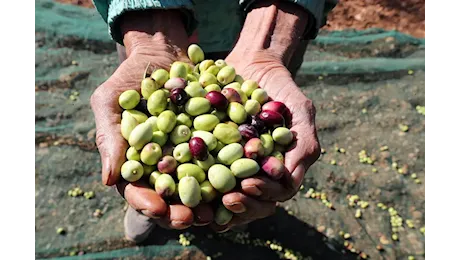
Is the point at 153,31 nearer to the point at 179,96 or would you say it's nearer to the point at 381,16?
the point at 179,96

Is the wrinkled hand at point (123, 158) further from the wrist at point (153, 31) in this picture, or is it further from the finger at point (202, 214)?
the wrist at point (153, 31)

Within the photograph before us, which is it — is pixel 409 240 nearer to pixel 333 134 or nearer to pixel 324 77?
pixel 333 134

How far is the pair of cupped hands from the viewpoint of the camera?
1.47 metres

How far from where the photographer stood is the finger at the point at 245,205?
4.82 feet

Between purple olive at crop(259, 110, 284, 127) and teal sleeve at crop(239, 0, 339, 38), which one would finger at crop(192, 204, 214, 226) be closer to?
purple olive at crop(259, 110, 284, 127)

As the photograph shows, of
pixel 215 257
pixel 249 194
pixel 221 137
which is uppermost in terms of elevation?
pixel 221 137

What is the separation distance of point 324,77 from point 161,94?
242cm

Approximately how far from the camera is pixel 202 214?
1.49m

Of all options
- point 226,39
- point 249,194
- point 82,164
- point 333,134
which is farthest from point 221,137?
point 333,134

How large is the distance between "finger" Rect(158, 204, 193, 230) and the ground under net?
1.22 meters

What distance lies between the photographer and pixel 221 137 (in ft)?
5.15

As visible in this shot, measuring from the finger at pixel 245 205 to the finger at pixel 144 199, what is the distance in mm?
197

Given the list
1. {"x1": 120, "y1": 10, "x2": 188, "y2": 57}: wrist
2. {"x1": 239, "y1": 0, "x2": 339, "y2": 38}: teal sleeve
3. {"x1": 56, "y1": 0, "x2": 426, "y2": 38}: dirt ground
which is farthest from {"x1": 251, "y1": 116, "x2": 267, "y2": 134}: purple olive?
{"x1": 56, "y1": 0, "x2": 426, "y2": 38}: dirt ground

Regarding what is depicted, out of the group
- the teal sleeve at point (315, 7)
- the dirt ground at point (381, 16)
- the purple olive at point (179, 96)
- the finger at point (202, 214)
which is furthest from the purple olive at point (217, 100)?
the dirt ground at point (381, 16)
